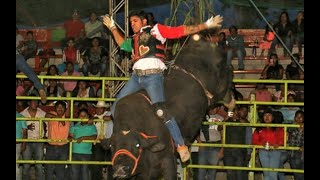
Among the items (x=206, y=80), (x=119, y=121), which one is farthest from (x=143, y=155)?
(x=206, y=80)

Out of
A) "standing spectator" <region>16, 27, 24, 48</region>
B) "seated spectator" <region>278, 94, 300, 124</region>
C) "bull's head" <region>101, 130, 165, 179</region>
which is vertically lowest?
"bull's head" <region>101, 130, 165, 179</region>

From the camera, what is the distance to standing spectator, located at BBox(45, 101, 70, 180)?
14.3 metres

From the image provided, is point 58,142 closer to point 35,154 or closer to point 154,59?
point 35,154

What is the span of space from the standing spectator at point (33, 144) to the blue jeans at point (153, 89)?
2664 mm

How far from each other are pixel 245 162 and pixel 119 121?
364 cm

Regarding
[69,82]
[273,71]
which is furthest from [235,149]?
[69,82]

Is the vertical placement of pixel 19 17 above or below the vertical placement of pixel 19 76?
above

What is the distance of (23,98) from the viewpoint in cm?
1413

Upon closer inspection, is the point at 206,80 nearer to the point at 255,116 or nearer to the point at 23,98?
the point at 255,116

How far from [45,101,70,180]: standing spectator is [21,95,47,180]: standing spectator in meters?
0.19

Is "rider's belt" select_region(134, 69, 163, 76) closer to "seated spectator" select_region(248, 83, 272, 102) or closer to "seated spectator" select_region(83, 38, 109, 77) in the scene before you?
"seated spectator" select_region(248, 83, 272, 102)

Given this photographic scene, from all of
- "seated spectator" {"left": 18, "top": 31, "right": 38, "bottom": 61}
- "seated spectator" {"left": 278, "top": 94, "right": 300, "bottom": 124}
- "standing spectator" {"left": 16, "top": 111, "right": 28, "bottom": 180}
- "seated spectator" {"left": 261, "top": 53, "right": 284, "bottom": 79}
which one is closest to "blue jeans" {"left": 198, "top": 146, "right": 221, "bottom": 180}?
"seated spectator" {"left": 278, "top": 94, "right": 300, "bottom": 124}

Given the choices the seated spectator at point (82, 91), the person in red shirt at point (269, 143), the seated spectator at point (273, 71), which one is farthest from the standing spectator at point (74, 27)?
the person in red shirt at point (269, 143)

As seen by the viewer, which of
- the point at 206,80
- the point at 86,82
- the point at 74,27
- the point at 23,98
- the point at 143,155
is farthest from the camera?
the point at 74,27
